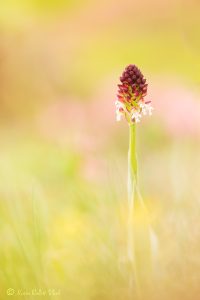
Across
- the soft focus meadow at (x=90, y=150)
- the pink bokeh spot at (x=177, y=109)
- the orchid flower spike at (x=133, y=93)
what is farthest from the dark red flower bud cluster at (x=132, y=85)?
the pink bokeh spot at (x=177, y=109)

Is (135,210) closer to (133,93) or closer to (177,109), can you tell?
(133,93)

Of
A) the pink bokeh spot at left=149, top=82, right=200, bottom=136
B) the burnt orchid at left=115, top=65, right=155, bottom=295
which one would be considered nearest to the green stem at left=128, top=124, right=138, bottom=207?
the burnt orchid at left=115, top=65, right=155, bottom=295

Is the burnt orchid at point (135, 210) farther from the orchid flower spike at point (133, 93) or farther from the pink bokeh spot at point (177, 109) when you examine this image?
the pink bokeh spot at point (177, 109)

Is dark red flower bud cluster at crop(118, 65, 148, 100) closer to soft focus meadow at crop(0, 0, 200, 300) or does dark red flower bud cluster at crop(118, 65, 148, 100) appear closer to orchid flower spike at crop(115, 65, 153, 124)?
orchid flower spike at crop(115, 65, 153, 124)

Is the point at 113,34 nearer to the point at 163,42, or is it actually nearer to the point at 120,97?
the point at 163,42

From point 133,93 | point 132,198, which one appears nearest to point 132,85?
point 133,93
